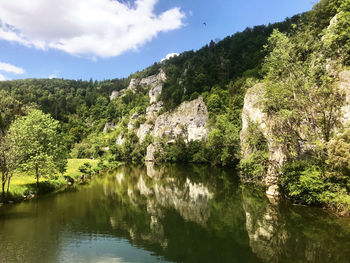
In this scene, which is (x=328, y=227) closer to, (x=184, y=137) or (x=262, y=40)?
(x=184, y=137)

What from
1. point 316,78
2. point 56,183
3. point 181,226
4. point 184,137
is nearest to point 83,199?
point 56,183

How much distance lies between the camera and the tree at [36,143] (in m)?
27.1

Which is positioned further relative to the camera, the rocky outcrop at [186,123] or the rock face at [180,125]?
the rock face at [180,125]

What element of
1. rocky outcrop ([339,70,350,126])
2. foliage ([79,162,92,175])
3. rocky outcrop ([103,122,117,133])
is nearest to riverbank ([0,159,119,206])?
foliage ([79,162,92,175])

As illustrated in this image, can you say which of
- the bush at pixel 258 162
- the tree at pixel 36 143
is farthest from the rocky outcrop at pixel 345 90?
the tree at pixel 36 143

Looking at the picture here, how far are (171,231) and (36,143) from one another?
23150 millimetres

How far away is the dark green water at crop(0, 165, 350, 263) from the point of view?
45.4 ft

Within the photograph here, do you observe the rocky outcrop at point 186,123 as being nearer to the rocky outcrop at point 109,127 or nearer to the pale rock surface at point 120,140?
the pale rock surface at point 120,140

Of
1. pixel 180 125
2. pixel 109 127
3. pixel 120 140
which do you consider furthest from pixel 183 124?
pixel 109 127

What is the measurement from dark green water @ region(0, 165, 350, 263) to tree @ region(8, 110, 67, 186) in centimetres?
462

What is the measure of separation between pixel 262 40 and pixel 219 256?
5119 inches

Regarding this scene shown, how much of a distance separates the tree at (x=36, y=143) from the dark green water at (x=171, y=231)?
15.1 ft

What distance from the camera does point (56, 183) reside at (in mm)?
36812

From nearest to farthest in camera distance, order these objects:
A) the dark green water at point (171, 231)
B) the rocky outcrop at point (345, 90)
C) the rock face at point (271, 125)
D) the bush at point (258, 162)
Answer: the dark green water at point (171, 231) < the rocky outcrop at point (345, 90) < the rock face at point (271, 125) < the bush at point (258, 162)
